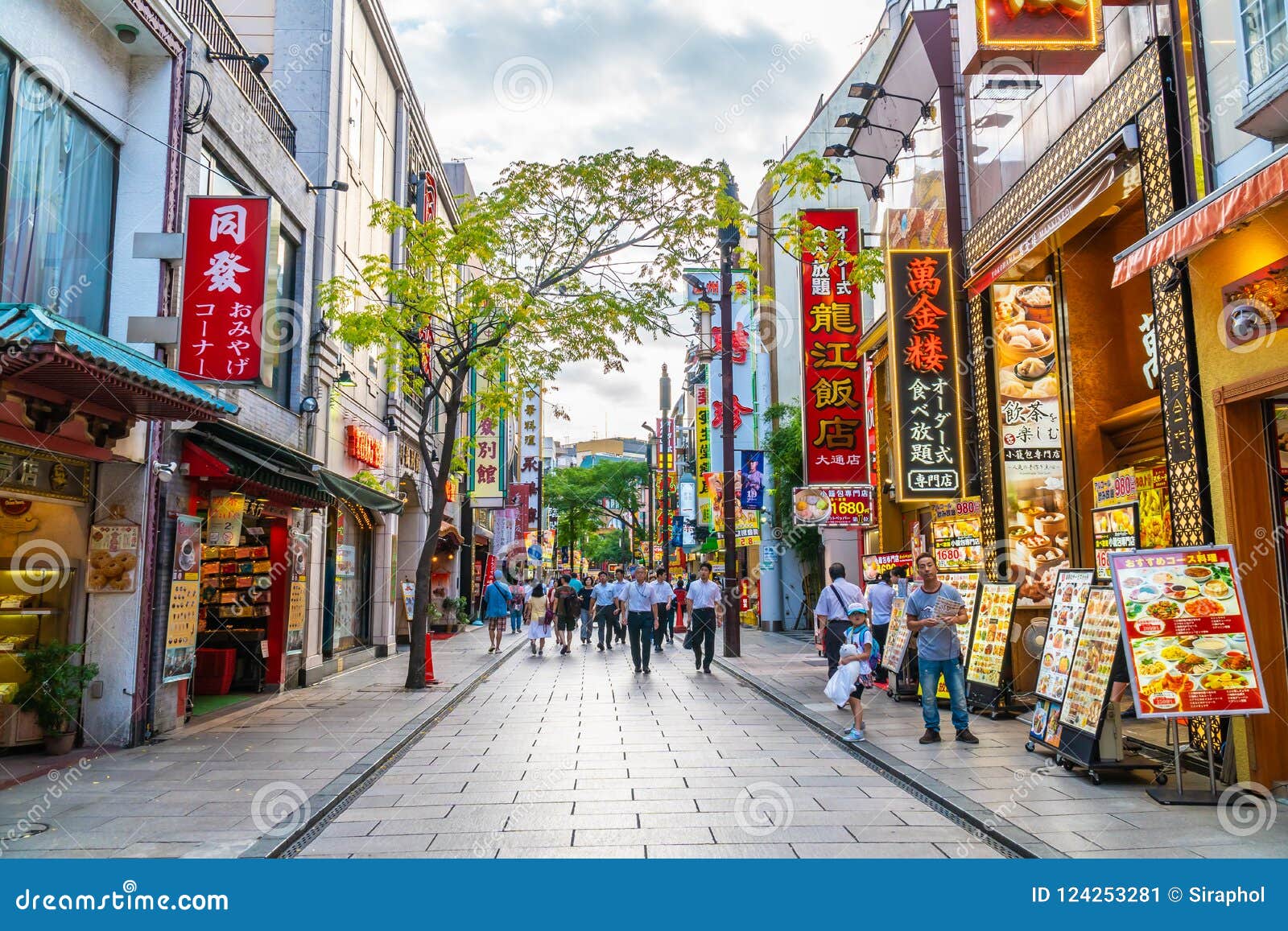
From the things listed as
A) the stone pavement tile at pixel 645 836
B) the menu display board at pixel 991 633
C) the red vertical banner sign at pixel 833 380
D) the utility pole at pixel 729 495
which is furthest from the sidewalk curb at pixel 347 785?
the red vertical banner sign at pixel 833 380

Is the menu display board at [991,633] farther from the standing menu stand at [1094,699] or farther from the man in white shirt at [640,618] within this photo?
the man in white shirt at [640,618]

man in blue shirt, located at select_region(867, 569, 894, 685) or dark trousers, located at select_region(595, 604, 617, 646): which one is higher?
man in blue shirt, located at select_region(867, 569, 894, 685)

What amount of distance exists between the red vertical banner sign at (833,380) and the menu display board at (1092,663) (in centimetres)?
907

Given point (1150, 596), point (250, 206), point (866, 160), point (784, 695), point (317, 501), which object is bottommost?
point (784, 695)

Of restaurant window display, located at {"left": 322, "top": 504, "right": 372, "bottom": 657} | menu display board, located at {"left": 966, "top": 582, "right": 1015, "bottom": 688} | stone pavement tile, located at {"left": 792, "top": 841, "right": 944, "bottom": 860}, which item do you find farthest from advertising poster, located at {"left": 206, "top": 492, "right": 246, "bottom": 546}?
menu display board, located at {"left": 966, "top": 582, "right": 1015, "bottom": 688}

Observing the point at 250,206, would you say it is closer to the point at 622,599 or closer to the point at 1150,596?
the point at 1150,596

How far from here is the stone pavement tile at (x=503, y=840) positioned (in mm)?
5754

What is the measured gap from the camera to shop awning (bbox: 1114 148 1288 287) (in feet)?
19.3

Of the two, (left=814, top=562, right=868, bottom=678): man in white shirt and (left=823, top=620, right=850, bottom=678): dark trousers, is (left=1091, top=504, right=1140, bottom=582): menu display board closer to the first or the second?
(left=814, top=562, right=868, bottom=678): man in white shirt

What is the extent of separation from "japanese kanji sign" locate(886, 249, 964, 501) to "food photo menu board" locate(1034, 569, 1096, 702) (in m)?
4.46

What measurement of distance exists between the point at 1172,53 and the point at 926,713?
21.6 ft

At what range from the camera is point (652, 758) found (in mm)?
8641
